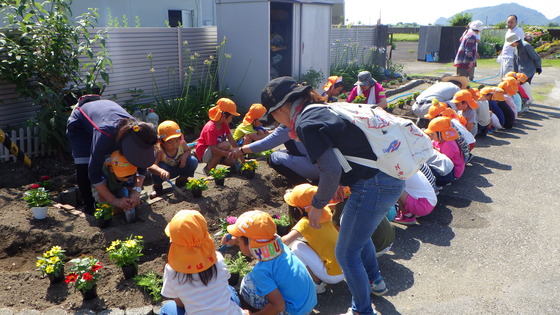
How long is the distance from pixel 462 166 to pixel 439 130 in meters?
0.65

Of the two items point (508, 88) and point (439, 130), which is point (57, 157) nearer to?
point (439, 130)

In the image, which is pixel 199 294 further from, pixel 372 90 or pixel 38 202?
pixel 372 90

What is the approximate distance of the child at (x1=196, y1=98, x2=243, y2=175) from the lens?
6020 mm

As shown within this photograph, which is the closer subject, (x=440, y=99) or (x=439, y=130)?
(x=439, y=130)

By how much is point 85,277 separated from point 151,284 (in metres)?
0.48

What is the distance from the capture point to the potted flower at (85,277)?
337 centimetres

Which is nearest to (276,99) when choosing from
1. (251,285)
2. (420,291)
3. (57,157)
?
(251,285)

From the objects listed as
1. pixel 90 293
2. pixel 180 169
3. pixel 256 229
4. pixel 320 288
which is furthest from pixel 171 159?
pixel 256 229

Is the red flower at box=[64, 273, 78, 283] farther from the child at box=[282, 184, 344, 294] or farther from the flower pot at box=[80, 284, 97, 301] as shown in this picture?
the child at box=[282, 184, 344, 294]

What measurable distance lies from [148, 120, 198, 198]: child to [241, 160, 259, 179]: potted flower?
0.60m

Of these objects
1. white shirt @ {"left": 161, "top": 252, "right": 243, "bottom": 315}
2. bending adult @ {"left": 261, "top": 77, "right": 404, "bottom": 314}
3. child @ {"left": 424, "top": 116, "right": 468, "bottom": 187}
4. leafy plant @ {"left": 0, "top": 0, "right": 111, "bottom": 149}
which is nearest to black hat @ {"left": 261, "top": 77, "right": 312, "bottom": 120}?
bending adult @ {"left": 261, "top": 77, "right": 404, "bottom": 314}

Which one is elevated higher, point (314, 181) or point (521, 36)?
point (521, 36)

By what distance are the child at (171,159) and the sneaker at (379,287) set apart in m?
2.54

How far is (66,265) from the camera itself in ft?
13.2
